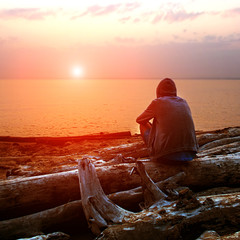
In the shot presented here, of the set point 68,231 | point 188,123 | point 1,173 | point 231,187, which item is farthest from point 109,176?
point 1,173

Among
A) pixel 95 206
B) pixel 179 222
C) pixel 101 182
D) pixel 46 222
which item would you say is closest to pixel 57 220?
pixel 46 222

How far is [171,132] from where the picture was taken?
530 cm

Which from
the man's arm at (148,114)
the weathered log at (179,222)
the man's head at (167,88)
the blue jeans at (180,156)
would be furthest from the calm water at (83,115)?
the weathered log at (179,222)

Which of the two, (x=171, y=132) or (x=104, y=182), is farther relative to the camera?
(x=171, y=132)

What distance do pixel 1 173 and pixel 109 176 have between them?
425cm

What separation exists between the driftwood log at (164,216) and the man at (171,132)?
3.75 feet

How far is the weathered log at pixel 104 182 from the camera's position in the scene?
15.4 feet

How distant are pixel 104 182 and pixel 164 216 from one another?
5.34 feet

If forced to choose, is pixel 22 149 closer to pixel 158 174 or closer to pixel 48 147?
pixel 48 147

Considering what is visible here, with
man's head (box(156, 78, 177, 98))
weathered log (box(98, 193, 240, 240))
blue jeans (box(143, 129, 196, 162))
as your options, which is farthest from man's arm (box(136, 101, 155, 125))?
weathered log (box(98, 193, 240, 240))

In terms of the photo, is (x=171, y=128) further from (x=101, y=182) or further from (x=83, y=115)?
(x=83, y=115)

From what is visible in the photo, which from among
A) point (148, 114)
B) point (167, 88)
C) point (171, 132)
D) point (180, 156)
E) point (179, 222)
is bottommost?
point (179, 222)

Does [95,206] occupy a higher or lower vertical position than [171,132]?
lower

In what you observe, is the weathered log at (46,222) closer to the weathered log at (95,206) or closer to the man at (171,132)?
the weathered log at (95,206)
